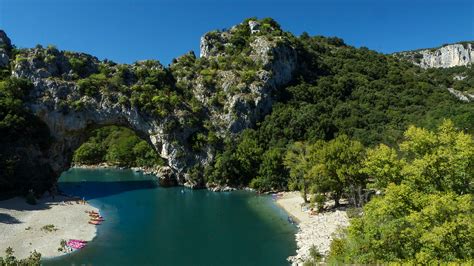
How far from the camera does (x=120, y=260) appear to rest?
108 ft

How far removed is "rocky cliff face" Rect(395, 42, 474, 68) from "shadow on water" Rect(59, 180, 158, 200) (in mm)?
134004

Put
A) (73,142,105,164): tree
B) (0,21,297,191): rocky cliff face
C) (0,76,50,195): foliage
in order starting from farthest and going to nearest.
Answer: (73,142,105,164): tree → (0,21,297,191): rocky cliff face → (0,76,50,195): foliage

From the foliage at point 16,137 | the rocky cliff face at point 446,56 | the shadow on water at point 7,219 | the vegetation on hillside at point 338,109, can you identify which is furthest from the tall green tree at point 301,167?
the rocky cliff face at point 446,56

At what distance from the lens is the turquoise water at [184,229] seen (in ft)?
110

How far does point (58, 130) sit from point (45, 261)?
47.0 m

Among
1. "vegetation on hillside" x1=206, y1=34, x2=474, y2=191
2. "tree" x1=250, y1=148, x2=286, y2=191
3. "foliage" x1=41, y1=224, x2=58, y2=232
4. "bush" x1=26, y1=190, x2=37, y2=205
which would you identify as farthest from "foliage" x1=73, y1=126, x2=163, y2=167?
"foliage" x1=41, y1=224, x2=58, y2=232

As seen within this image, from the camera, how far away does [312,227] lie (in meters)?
41.4

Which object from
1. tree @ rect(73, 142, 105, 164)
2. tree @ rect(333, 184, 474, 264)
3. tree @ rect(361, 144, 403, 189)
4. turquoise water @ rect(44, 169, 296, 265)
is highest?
tree @ rect(73, 142, 105, 164)

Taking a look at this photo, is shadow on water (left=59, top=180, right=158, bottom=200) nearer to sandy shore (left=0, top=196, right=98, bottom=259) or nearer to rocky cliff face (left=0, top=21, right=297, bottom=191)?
rocky cliff face (left=0, top=21, right=297, bottom=191)

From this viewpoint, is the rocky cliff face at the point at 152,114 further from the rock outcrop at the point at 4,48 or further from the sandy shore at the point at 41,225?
the sandy shore at the point at 41,225

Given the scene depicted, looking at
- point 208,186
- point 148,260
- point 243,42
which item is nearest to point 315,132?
point 208,186

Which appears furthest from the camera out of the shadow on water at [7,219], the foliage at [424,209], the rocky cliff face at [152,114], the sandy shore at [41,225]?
the rocky cliff face at [152,114]

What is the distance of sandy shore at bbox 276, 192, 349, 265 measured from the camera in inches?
1296

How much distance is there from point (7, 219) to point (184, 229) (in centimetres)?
2083
